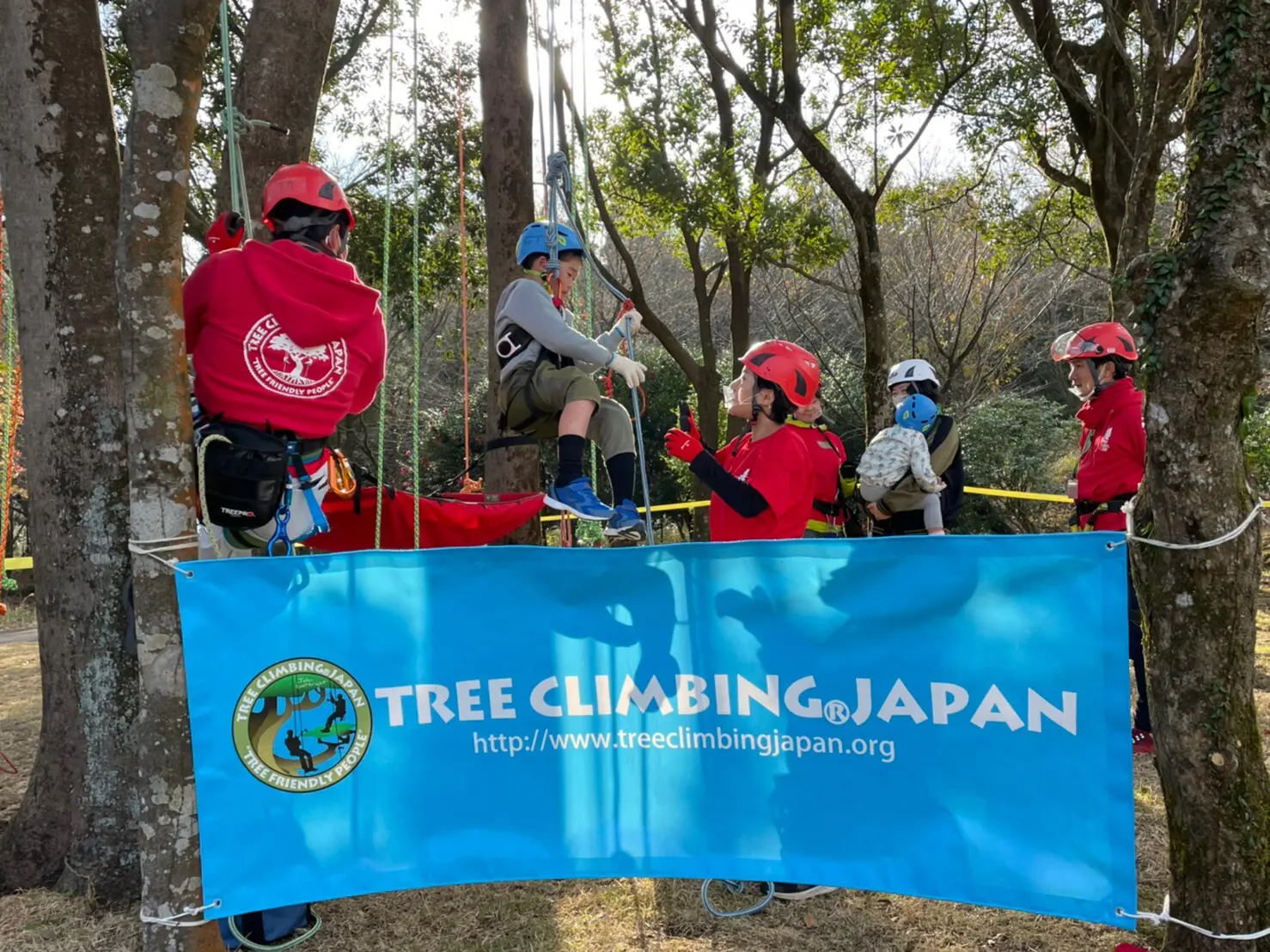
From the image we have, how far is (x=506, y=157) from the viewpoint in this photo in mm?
6191

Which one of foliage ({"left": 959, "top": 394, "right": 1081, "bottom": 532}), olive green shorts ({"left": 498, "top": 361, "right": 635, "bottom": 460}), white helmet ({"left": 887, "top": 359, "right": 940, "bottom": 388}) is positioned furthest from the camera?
foliage ({"left": 959, "top": 394, "right": 1081, "bottom": 532})

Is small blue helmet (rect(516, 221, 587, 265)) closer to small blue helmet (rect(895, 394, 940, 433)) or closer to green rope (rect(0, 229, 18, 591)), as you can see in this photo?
small blue helmet (rect(895, 394, 940, 433))

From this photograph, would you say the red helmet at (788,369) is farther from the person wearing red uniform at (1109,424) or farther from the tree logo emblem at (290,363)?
the person wearing red uniform at (1109,424)

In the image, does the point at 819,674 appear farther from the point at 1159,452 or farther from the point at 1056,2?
the point at 1056,2

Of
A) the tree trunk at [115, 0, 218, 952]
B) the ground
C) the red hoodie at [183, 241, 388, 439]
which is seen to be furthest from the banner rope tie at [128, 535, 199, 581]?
the ground

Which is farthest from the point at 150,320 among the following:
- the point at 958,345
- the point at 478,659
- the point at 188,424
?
the point at 958,345

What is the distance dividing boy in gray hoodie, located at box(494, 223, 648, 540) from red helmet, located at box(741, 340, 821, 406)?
19.2 inches

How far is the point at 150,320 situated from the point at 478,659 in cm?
134

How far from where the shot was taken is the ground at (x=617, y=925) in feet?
10.9

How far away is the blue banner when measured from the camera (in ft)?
Answer: 8.41

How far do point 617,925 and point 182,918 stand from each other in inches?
59.1

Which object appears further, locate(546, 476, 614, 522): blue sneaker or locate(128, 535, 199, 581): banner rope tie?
locate(546, 476, 614, 522): blue sneaker

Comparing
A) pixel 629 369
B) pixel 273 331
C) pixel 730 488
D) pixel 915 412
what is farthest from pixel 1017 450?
pixel 273 331

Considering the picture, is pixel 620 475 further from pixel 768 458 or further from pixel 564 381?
pixel 768 458
